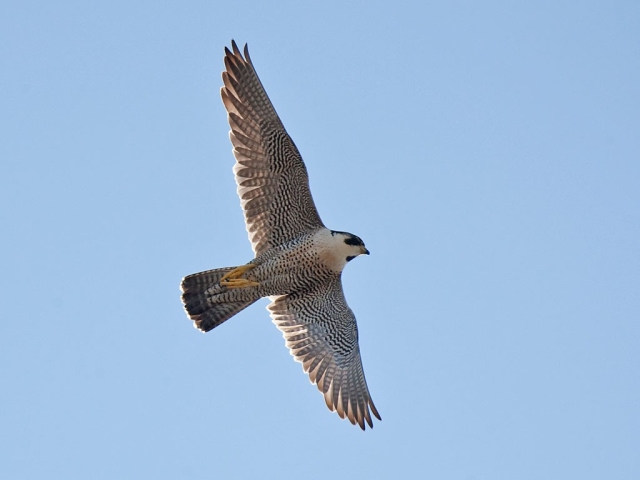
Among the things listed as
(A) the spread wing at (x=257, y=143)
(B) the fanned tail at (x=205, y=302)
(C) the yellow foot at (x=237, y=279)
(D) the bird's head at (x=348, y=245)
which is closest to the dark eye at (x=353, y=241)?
(D) the bird's head at (x=348, y=245)

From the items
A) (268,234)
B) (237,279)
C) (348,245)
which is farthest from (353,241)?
(237,279)

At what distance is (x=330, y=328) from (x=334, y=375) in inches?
21.6

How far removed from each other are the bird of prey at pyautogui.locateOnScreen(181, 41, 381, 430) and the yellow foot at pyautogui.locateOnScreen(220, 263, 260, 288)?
0.04 feet

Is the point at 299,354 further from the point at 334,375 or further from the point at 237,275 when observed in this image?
the point at 237,275

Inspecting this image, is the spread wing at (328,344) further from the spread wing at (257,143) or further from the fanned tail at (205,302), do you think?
the spread wing at (257,143)

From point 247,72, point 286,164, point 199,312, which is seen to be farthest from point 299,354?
point 247,72

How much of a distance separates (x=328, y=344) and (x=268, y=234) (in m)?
1.61

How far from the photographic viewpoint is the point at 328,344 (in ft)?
46.7

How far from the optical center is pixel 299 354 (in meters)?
14.2

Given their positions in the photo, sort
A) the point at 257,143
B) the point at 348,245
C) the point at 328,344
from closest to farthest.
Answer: the point at 257,143 → the point at 348,245 → the point at 328,344

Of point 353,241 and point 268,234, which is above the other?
point 268,234

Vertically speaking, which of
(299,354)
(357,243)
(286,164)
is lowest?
(299,354)

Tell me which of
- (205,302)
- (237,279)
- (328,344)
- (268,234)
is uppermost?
(268,234)

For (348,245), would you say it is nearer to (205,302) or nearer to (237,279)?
(237,279)
